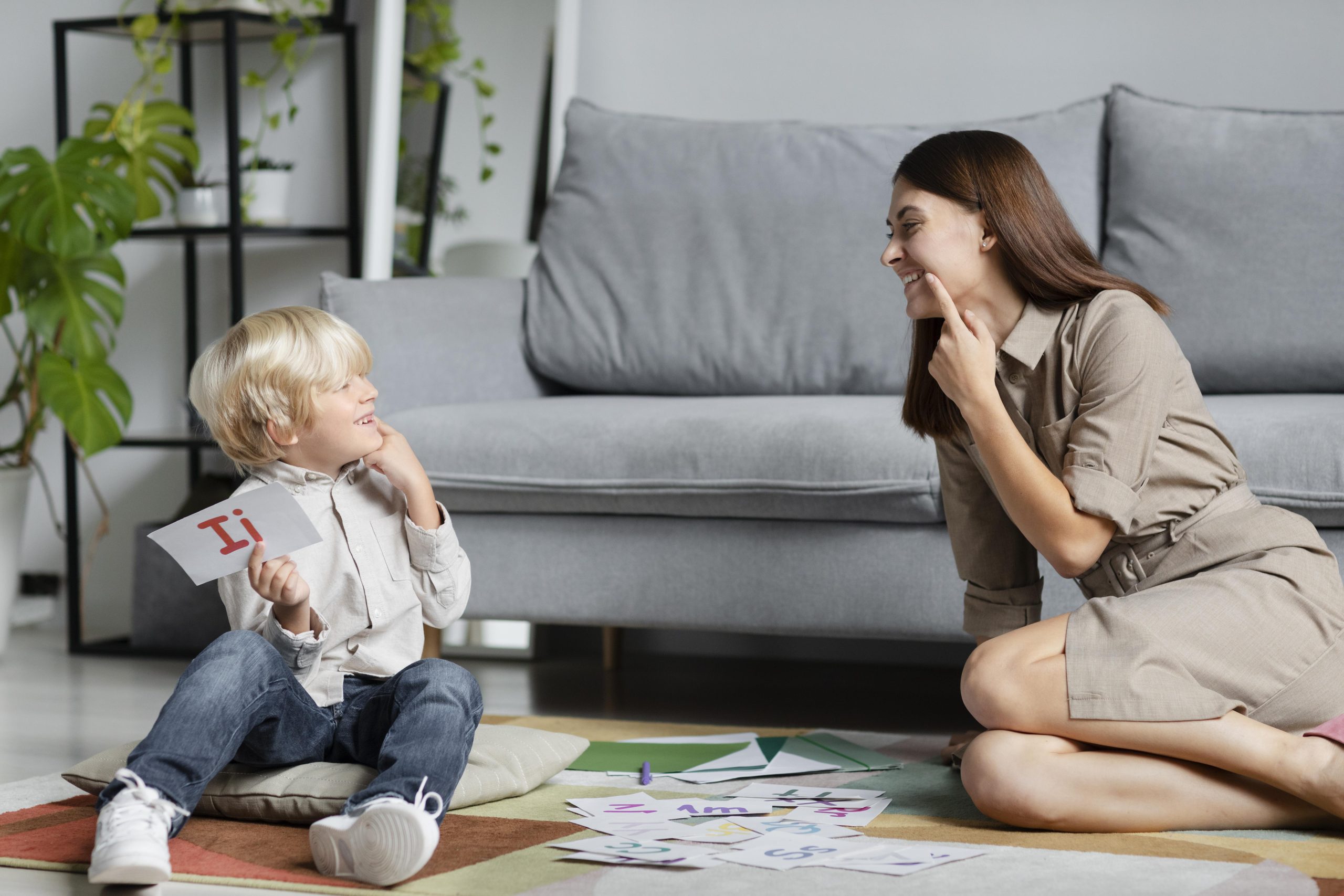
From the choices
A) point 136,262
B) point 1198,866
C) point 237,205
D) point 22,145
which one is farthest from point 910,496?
point 22,145

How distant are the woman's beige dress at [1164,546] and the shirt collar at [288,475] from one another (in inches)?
27.8

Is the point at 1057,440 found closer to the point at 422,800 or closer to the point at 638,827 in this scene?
the point at 638,827

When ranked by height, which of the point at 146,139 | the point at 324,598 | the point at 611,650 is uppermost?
the point at 146,139

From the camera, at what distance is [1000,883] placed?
1114 millimetres

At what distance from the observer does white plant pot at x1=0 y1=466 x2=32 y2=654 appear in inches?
106

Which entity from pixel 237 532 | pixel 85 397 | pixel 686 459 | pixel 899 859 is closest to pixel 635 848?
pixel 899 859

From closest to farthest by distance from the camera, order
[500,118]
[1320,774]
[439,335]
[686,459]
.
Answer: [1320,774], [686,459], [439,335], [500,118]

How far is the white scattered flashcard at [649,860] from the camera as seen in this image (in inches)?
46.8

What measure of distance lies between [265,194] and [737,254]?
114 cm

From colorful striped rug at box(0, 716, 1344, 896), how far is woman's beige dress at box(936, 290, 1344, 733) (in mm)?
128

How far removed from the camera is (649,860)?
1200mm

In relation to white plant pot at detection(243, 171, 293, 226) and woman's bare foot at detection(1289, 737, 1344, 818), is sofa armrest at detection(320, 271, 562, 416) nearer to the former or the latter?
white plant pot at detection(243, 171, 293, 226)

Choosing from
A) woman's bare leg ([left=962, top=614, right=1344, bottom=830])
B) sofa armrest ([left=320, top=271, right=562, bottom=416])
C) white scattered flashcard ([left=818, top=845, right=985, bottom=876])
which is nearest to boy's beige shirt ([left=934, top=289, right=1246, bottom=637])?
woman's bare leg ([left=962, top=614, right=1344, bottom=830])

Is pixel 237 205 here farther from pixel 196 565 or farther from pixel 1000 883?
pixel 1000 883
